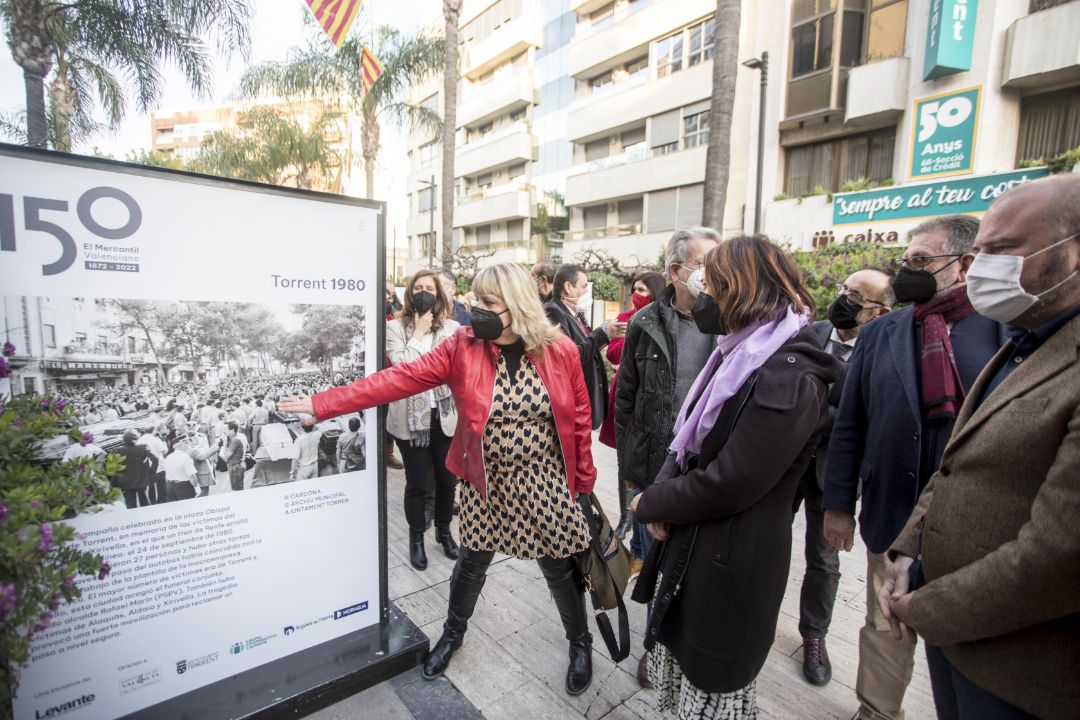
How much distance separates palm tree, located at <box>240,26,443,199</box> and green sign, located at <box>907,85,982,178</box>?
43.5 feet

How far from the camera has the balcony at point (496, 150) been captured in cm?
2873

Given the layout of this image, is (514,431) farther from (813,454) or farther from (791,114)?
(791,114)

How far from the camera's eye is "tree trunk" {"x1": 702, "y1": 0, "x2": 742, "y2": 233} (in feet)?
25.8

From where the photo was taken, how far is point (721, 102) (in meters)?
8.13

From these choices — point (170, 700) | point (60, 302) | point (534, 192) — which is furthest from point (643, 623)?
point (534, 192)

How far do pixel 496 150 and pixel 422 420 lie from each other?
94.7 ft

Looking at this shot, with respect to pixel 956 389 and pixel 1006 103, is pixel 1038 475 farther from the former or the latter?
pixel 1006 103

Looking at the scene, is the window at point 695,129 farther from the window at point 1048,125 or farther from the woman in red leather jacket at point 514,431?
the woman in red leather jacket at point 514,431

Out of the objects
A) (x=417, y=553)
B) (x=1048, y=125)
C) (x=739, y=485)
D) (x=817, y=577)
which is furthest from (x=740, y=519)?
(x=1048, y=125)

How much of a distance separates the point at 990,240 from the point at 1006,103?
618 inches

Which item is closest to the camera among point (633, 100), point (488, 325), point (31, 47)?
point (488, 325)

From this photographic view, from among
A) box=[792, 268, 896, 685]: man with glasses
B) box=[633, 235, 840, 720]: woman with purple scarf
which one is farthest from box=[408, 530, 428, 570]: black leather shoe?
box=[792, 268, 896, 685]: man with glasses

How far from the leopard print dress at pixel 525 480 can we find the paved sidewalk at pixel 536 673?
654 millimetres

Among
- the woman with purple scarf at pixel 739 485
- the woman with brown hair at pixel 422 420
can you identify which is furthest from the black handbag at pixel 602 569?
the woman with brown hair at pixel 422 420
